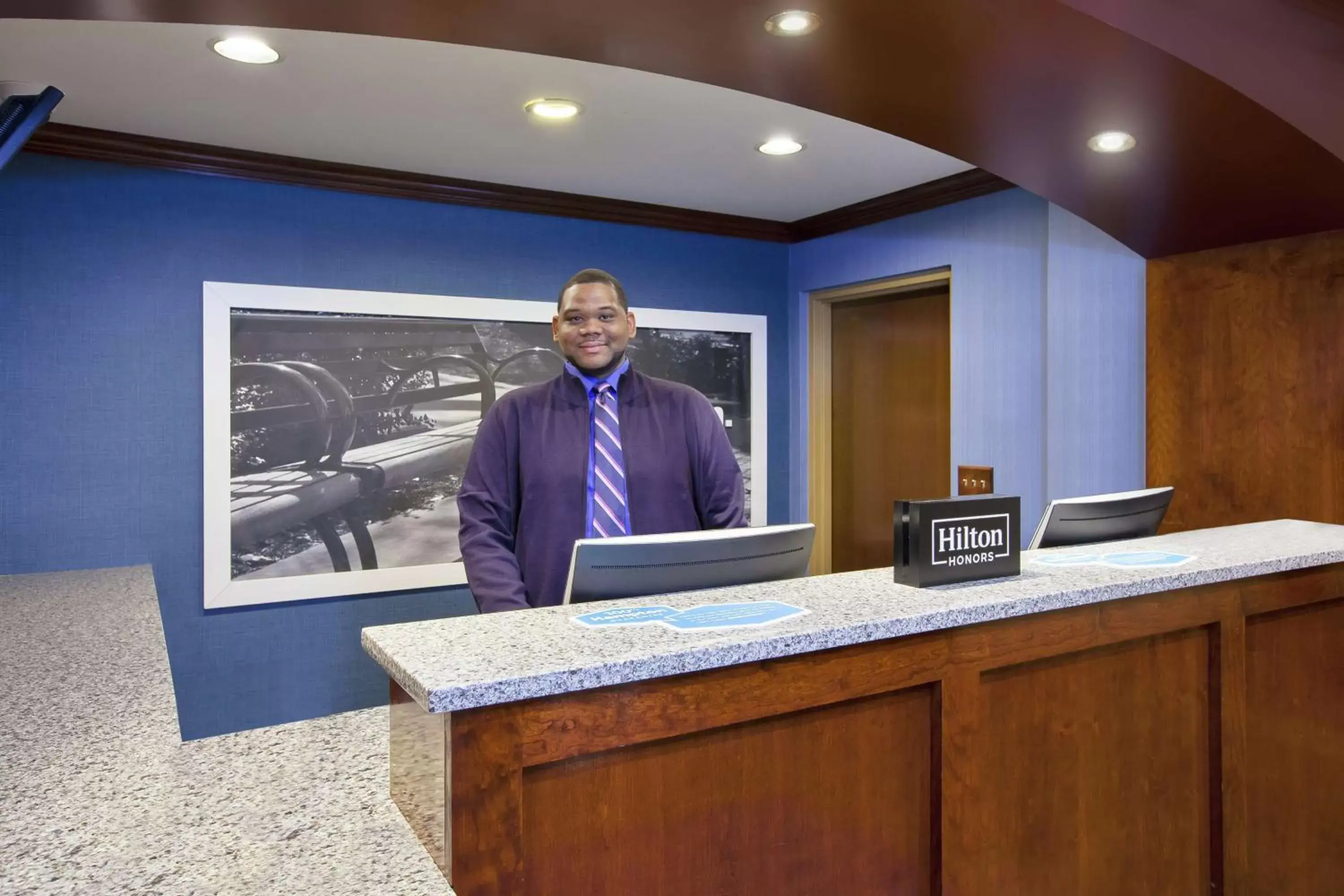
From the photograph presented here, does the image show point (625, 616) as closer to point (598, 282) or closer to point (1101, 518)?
point (598, 282)

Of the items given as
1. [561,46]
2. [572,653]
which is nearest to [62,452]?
[561,46]

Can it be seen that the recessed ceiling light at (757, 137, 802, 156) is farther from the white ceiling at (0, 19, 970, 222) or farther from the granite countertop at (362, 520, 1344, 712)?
the granite countertop at (362, 520, 1344, 712)

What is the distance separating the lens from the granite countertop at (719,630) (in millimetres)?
957

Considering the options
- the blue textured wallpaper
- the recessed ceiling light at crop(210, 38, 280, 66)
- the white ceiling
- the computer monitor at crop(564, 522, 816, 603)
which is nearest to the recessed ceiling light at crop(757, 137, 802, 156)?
the white ceiling

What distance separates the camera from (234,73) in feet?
7.93

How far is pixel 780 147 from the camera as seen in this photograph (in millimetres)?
3074

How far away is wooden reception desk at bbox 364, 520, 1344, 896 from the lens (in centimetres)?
98

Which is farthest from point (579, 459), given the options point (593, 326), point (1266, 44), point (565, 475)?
point (1266, 44)

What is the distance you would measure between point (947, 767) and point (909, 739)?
7cm

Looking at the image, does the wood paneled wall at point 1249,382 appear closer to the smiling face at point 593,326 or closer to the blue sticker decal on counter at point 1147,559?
the blue sticker decal on counter at point 1147,559

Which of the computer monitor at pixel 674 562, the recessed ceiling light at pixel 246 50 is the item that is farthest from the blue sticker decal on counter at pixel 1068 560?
the recessed ceiling light at pixel 246 50

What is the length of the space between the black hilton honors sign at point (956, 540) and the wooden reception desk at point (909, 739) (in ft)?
0.14

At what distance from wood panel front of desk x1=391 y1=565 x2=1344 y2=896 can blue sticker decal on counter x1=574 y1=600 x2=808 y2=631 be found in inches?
3.3

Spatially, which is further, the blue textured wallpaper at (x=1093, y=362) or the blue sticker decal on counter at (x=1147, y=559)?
the blue textured wallpaper at (x=1093, y=362)
